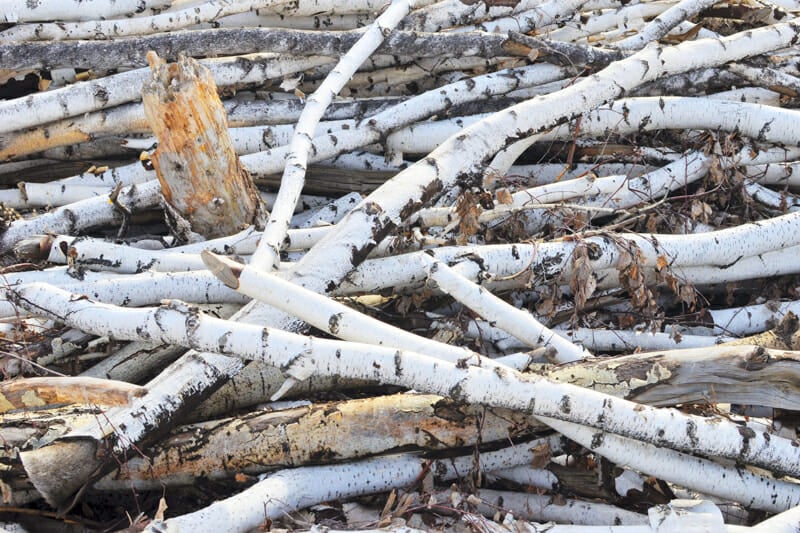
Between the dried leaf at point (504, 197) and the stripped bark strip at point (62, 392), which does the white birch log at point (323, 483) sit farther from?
the dried leaf at point (504, 197)

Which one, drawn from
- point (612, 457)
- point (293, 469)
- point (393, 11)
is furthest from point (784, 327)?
point (393, 11)

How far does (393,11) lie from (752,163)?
221cm

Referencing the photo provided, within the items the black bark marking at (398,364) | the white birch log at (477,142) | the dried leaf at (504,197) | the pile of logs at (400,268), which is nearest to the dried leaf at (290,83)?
the pile of logs at (400,268)

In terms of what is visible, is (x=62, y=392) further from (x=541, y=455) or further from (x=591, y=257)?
(x=591, y=257)

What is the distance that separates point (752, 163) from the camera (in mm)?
4676

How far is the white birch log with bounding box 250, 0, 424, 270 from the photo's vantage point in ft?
11.6

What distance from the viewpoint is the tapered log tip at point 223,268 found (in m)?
2.89

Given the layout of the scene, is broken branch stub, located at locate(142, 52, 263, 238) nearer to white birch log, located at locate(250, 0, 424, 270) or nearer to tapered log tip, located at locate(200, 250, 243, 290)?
white birch log, located at locate(250, 0, 424, 270)

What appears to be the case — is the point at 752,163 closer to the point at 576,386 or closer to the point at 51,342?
the point at 576,386

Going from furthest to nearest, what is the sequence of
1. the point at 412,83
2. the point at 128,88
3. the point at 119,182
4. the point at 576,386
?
the point at 412,83 < the point at 128,88 < the point at 119,182 < the point at 576,386

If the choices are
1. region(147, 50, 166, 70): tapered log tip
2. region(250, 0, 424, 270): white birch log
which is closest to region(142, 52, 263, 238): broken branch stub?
region(147, 50, 166, 70): tapered log tip

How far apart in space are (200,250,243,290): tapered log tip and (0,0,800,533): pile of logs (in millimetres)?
11

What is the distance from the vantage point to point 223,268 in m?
2.95

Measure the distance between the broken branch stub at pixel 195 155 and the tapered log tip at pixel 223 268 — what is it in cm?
115
